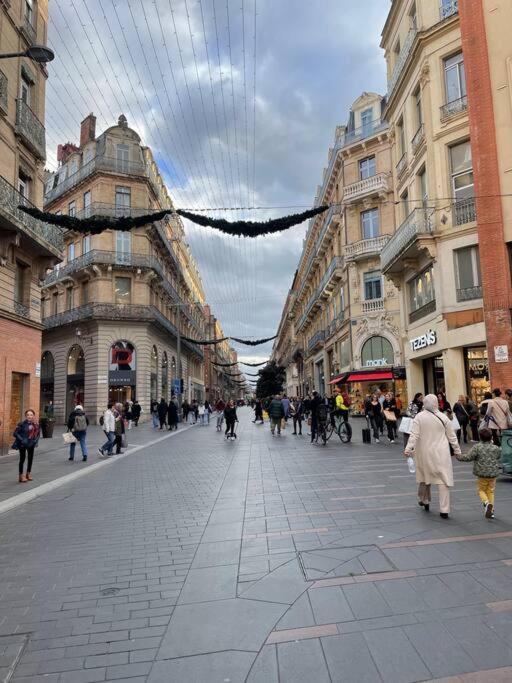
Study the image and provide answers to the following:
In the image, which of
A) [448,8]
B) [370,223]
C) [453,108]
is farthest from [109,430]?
[370,223]

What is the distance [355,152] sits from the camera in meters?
34.2

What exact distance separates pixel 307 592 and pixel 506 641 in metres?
1.54

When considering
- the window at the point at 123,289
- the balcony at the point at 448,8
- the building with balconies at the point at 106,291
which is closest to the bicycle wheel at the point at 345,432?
the balcony at the point at 448,8

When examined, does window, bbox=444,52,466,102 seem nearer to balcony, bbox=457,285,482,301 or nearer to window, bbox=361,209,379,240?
balcony, bbox=457,285,482,301

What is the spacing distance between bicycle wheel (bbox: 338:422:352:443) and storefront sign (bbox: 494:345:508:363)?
518 centimetres

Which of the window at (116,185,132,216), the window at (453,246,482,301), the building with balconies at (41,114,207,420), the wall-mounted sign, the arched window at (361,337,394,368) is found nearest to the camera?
the window at (453,246,482,301)

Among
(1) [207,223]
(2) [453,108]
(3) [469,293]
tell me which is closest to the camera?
(1) [207,223]

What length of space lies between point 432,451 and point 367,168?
30.7m

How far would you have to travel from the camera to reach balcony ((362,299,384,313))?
32281mm

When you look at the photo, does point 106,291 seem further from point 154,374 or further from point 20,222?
point 20,222

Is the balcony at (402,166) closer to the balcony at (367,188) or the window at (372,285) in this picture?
the balcony at (367,188)

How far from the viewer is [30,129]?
1886cm

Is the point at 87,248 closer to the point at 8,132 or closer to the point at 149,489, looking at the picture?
the point at 8,132

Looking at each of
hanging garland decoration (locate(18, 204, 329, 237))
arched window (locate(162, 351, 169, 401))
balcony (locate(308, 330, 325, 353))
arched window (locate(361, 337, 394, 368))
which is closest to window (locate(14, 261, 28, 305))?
hanging garland decoration (locate(18, 204, 329, 237))
